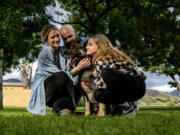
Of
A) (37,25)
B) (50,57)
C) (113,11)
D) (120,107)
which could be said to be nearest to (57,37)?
(50,57)

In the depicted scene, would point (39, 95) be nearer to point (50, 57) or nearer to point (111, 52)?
point (50, 57)

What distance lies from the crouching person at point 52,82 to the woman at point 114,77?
636 millimetres

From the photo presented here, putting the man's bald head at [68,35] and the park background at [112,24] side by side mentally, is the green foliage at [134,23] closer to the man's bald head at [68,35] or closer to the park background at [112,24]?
the park background at [112,24]

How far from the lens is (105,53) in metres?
4.87

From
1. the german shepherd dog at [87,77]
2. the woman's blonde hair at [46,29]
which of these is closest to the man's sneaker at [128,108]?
the german shepherd dog at [87,77]

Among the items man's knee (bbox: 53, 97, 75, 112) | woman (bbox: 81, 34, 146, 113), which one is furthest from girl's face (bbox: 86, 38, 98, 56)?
man's knee (bbox: 53, 97, 75, 112)

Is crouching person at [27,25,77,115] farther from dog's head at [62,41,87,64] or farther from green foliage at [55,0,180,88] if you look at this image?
green foliage at [55,0,180,88]

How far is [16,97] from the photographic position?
1293 inches

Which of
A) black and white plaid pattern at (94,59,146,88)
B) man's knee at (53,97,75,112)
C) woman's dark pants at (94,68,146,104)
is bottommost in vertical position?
man's knee at (53,97,75,112)

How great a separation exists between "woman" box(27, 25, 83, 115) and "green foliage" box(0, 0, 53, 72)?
4130mm

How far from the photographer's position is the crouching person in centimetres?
523

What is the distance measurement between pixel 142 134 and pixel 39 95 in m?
2.96

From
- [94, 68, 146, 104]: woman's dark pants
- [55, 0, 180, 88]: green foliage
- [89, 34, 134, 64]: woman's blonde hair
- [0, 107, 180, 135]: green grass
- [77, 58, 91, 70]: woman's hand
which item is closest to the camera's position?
[0, 107, 180, 135]: green grass

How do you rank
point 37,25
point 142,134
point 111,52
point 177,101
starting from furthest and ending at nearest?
point 177,101, point 37,25, point 111,52, point 142,134
